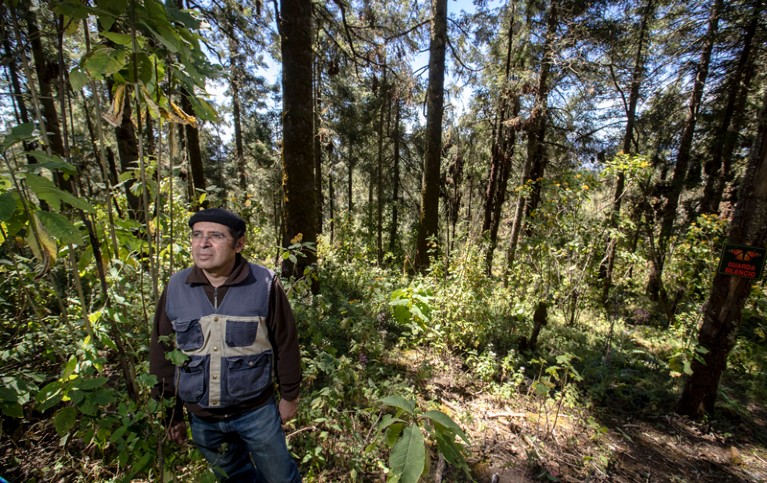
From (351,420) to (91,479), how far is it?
184 cm

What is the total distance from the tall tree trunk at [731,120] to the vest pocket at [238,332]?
11.0 meters

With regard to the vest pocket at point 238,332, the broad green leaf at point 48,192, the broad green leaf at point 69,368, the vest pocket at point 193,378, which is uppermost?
the broad green leaf at point 48,192

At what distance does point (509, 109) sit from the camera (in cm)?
1107

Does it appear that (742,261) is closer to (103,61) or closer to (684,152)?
(103,61)

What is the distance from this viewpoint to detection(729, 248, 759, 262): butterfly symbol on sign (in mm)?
3258

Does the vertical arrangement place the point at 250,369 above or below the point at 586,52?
below

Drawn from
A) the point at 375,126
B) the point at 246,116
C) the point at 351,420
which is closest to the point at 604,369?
the point at 351,420

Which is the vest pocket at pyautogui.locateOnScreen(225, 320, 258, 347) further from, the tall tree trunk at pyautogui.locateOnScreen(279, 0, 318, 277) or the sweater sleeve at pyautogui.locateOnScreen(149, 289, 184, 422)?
the tall tree trunk at pyautogui.locateOnScreen(279, 0, 318, 277)

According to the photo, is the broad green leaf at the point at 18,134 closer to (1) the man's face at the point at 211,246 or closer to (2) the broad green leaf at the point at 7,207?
(2) the broad green leaf at the point at 7,207

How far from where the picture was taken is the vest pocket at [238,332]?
1807 millimetres

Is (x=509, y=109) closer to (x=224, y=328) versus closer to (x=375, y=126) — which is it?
(x=375, y=126)

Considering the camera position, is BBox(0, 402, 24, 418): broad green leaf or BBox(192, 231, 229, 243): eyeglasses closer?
BBox(0, 402, 24, 418): broad green leaf

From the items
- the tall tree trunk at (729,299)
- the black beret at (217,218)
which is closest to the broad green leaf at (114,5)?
the black beret at (217,218)

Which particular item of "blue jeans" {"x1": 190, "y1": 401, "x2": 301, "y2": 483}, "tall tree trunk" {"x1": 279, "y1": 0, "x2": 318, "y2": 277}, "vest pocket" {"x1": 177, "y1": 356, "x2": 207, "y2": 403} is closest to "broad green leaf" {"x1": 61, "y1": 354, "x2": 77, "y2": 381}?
"vest pocket" {"x1": 177, "y1": 356, "x2": 207, "y2": 403}
